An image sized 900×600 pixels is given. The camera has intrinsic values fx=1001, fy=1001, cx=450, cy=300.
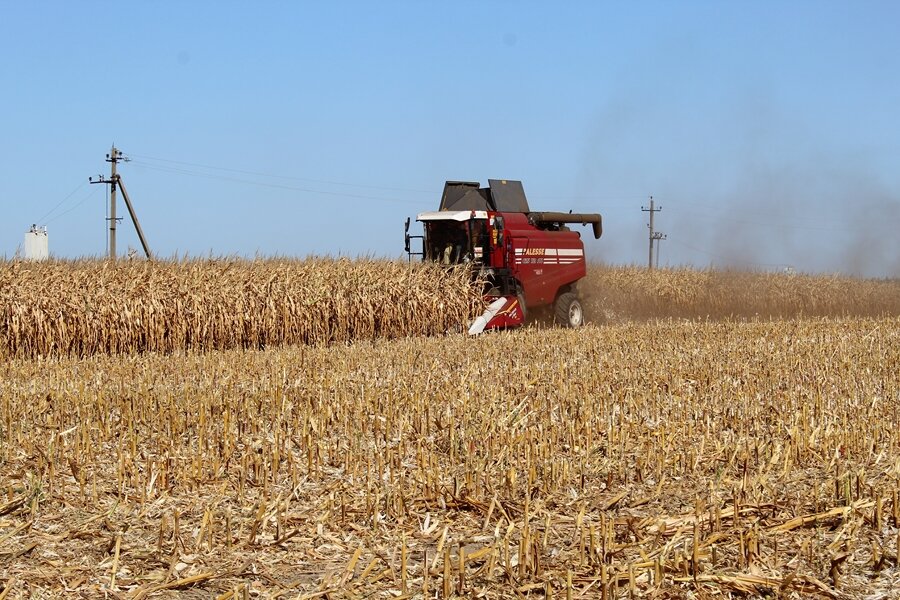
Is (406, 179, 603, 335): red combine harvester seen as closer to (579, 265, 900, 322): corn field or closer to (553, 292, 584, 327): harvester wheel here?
(553, 292, 584, 327): harvester wheel

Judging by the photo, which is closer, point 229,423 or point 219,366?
point 229,423

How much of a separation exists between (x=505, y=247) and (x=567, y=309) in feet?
8.31

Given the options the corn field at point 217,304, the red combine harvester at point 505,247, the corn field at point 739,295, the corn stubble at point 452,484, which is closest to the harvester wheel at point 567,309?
the red combine harvester at point 505,247

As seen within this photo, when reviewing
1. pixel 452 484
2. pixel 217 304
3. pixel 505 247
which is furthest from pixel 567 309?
pixel 452 484

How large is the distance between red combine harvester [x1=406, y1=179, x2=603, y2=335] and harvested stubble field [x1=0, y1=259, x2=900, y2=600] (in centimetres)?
436

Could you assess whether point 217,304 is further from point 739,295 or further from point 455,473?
point 739,295

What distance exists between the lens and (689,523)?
4.84 meters

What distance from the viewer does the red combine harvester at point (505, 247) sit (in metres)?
17.2

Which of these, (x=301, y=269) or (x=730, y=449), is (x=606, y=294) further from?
(x=730, y=449)

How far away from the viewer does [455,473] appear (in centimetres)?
592

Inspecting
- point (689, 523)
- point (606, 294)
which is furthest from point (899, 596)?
point (606, 294)

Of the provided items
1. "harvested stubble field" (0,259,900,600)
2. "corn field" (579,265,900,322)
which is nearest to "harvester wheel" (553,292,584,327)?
"harvested stubble field" (0,259,900,600)

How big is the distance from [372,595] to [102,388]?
6.03 m

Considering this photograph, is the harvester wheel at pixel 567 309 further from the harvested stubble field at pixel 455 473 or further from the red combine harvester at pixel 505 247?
the harvested stubble field at pixel 455 473
